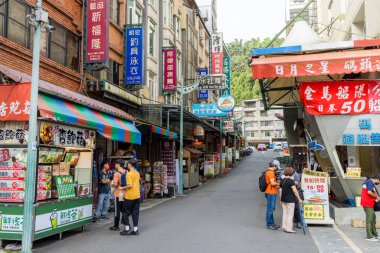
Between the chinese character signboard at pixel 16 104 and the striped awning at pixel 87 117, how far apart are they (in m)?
0.33

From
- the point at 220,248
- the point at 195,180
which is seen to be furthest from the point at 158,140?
the point at 220,248

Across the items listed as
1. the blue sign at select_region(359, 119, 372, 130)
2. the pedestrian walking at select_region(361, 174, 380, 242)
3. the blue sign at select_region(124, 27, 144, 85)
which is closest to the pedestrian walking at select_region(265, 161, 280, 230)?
the pedestrian walking at select_region(361, 174, 380, 242)

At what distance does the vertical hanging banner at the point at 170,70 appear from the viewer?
79.4 feet

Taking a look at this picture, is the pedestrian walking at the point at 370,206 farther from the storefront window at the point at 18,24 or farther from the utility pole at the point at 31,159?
the storefront window at the point at 18,24

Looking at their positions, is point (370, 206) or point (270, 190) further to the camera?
point (270, 190)

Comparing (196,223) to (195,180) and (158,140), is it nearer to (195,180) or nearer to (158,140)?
(158,140)

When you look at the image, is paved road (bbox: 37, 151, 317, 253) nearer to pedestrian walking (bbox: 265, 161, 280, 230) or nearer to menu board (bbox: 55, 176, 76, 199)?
pedestrian walking (bbox: 265, 161, 280, 230)

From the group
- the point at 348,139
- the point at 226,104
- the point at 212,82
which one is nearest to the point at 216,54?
the point at 212,82

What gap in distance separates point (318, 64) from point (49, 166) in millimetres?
7787

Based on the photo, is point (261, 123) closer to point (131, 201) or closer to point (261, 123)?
point (261, 123)

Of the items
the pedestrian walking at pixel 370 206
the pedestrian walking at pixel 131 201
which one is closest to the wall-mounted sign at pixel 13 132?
the pedestrian walking at pixel 131 201

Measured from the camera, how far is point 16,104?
28.7 feet

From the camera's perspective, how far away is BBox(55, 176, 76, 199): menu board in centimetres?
967

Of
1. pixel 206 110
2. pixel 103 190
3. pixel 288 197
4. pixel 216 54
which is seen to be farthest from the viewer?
pixel 216 54
